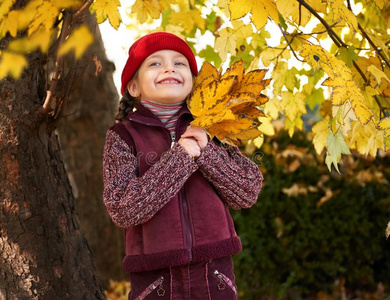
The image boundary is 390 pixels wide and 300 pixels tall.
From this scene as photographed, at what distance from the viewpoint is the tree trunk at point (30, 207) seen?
2.31 m

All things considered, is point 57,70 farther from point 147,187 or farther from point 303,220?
point 303,220

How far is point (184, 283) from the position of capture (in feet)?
6.32

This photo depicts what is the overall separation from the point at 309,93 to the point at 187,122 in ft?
4.68

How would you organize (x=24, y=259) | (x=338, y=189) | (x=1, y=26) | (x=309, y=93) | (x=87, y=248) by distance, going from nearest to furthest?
(x=1, y=26) < (x=24, y=259) < (x=87, y=248) < (x=309, y=93) < (x=338, y=189)

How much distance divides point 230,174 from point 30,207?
0.96 meters

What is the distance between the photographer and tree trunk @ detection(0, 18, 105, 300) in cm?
231

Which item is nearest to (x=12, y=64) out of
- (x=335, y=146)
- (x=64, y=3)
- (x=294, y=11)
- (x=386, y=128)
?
(x=64, y=3)

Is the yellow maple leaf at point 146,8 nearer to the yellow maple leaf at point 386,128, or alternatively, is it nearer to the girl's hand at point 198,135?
the girl's hand at point 198,135

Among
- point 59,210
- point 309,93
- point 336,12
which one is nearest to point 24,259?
point 59,210

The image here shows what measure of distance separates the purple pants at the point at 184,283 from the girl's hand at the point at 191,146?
0.42m

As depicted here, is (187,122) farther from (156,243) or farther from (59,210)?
(59,210)

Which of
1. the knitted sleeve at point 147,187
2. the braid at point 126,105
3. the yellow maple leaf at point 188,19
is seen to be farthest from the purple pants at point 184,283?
the yellow maple leaf at point 188,19

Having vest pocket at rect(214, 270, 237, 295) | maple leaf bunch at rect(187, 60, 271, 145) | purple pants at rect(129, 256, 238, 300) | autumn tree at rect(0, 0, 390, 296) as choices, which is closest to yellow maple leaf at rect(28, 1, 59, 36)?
autumn tree at rect(0, 0, 390, 296)

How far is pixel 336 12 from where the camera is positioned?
188 cm
